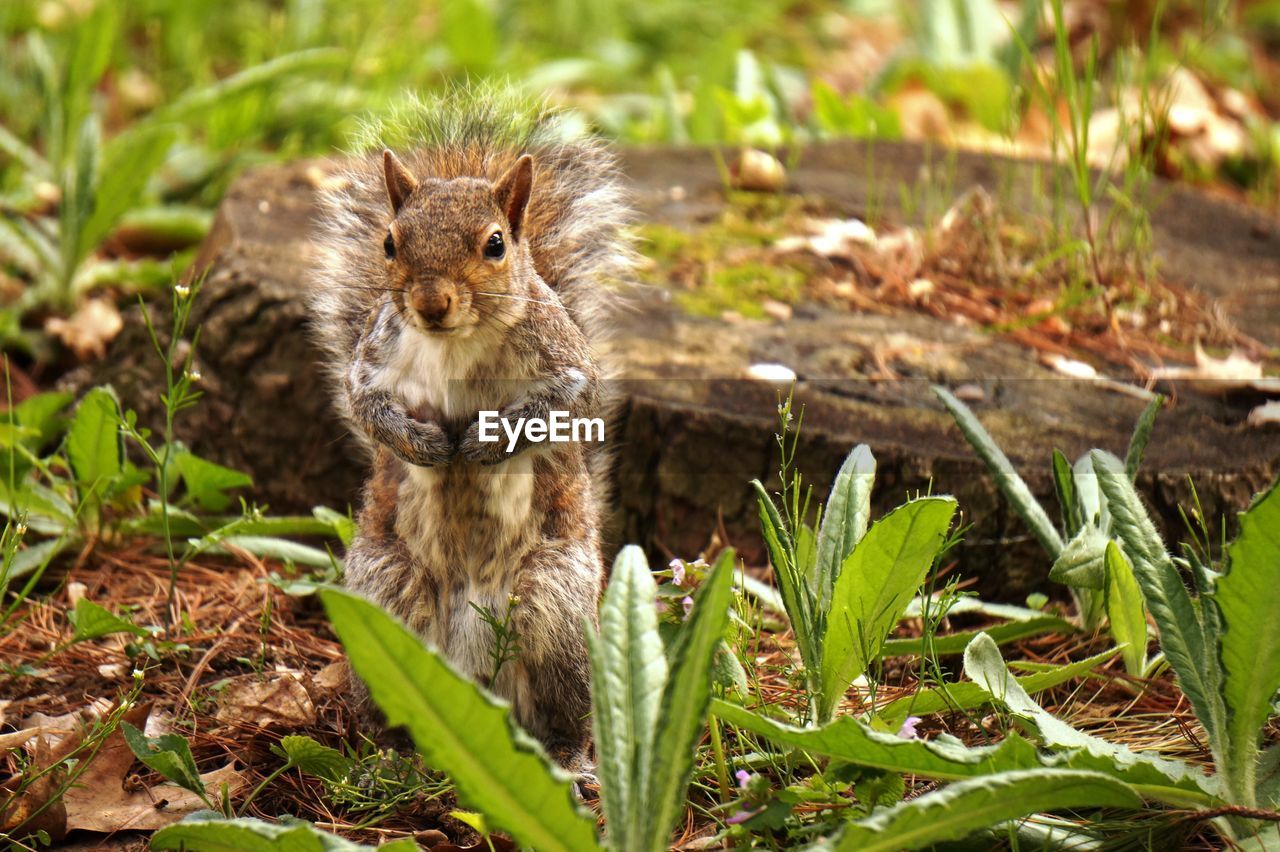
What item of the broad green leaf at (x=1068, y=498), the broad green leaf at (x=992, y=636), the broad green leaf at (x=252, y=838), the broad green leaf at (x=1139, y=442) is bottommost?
the broad green leaf at (x=992, y=636)

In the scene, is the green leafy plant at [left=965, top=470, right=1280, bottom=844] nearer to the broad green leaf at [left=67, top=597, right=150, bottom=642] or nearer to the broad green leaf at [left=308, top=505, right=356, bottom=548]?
the broad green leaf at [left=308, top=505, right=356, bottom=548]

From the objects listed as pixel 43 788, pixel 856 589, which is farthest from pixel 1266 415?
pixel 43 788

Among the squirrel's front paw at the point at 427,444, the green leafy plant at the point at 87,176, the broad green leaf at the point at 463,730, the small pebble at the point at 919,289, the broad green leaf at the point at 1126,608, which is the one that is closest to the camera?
the broad green leaf at the point at 463,730

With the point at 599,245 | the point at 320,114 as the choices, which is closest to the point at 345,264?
the point at 599,245

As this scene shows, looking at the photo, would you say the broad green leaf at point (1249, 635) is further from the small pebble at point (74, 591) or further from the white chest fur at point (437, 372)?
the small pebble at point (74, 591)

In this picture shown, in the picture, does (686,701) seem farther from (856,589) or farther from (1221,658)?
(1221,658)

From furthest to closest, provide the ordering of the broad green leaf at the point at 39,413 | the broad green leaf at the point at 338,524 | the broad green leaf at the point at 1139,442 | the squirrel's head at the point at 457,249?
the broad green leaf at the point at 39,413 → the broad green leaf at the point at 338,524 → the broad green leaf at the point at 1139,442 → the squirrel's head at the point at 457,249

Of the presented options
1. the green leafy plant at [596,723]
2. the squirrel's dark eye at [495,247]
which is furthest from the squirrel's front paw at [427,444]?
the green leafy plant at [596,723]

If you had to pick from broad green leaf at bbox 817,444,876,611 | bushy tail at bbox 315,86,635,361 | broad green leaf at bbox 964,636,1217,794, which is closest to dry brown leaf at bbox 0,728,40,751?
bushy tail at bbox 315,86,635,361
